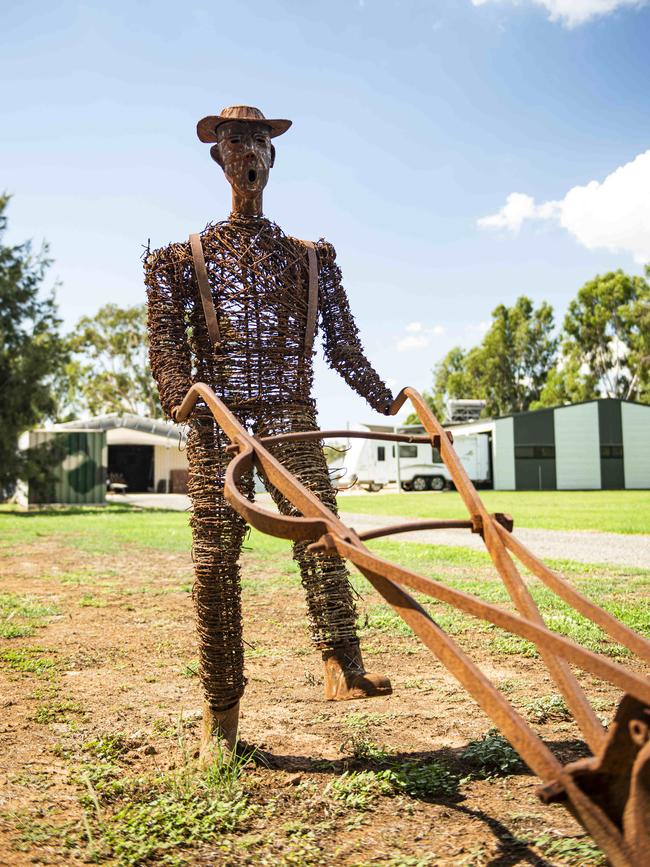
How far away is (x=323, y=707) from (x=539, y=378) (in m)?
57.3

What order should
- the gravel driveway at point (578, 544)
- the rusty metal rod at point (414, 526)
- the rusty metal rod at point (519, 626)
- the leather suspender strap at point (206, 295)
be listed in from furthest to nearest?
the gravel driveway at point (578, 544) → the leather suspender strap at point (206, 295) → the rusty metal rod at point (414, 526) → the rusty metal rod at point (519, 626)

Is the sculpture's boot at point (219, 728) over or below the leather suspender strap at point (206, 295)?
below

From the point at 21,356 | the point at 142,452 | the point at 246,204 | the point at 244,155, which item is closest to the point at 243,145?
the point at 244,155

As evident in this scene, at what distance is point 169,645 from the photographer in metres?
5.02

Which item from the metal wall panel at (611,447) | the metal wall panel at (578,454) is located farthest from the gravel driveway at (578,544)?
the metal wall panel at (611,447)

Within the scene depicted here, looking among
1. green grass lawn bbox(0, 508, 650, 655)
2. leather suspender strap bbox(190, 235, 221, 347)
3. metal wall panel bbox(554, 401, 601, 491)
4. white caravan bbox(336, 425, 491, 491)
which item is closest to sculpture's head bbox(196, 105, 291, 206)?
leather suspender strap bbox(190, 235, 221, 347)

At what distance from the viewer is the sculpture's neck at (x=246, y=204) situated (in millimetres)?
3396

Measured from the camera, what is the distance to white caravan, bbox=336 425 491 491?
108 ft

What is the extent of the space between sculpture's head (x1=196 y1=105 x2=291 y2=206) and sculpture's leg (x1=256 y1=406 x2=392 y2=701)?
1022 mm

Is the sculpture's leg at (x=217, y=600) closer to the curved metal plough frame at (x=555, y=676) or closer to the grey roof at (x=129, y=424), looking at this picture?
the curved metal plough frame at (x=555, y=676)

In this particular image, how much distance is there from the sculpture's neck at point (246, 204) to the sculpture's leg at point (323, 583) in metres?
0.89

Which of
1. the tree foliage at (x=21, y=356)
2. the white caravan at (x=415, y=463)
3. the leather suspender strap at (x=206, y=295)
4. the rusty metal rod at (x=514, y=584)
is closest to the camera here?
the rusty metal rod at (x=514, y=584)

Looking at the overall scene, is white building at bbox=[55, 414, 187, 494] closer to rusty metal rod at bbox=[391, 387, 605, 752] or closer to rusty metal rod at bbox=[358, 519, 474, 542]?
rusty metal rod at bbox=[391, 387, 605, 752]

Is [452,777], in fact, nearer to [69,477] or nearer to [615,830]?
[615,830]
